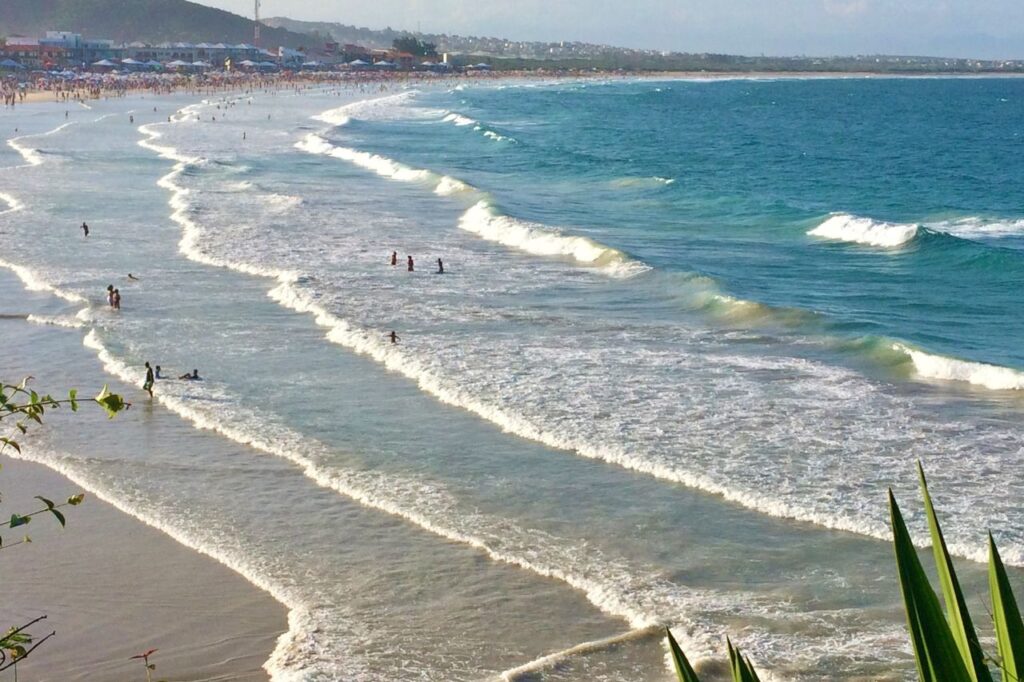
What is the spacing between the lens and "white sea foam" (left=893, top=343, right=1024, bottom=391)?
1992 centimetres

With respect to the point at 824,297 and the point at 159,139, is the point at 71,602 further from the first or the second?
the point at 159,139

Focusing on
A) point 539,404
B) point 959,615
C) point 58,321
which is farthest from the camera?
point 58,321

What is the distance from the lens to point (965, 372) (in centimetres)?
2061

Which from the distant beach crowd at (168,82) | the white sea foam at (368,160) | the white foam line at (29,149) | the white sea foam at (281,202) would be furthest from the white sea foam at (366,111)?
the white sea foam at (281,202)

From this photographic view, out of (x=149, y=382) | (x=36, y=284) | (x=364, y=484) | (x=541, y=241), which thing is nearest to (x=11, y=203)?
(x=36, y=284)

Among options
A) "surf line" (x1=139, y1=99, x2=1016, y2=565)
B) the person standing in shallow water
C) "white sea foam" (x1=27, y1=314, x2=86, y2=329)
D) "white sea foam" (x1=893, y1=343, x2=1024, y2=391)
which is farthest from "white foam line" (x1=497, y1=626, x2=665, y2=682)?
"white sea foam" (x1=27, y1=314, x2=86, y2=329)

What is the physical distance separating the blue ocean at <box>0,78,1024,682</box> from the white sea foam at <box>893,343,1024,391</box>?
64 millimetres

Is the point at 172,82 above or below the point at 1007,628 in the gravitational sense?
below

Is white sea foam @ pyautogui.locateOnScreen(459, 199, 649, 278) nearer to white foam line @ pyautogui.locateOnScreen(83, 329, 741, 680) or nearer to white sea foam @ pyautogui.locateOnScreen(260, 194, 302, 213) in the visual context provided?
white sea foam @ pyautogui.locateOnScreen(260, 194, 302, 213)

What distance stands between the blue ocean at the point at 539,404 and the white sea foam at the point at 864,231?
0.14 metres

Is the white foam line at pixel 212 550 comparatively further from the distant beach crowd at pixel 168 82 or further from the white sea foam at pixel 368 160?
the distant beach crowd at pixel 168 82

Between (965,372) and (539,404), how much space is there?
23.1 ft

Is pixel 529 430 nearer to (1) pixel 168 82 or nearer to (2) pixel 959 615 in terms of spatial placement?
(2) pixel 959 615

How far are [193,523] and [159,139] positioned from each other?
184 feet
